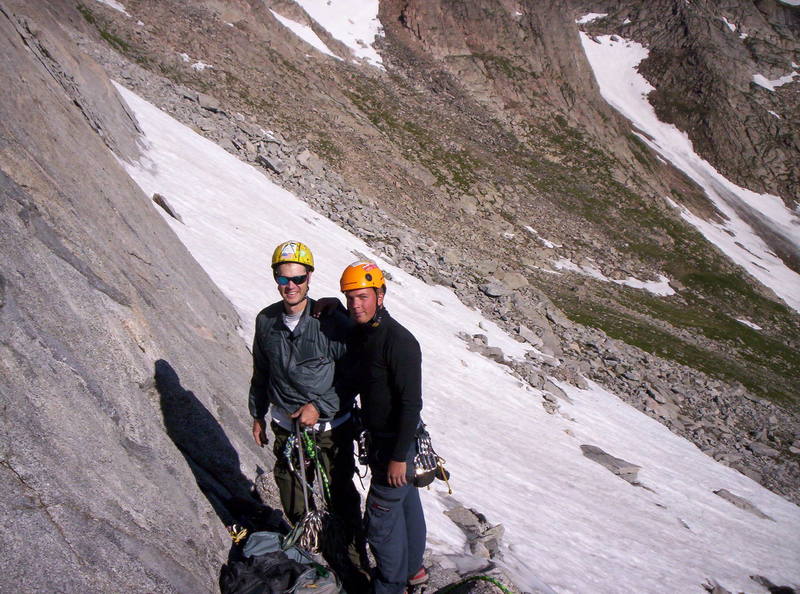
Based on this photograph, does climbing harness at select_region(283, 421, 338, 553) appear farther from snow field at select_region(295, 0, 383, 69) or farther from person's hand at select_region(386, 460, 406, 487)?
snow field at select_region(295, 0, 383, 69)

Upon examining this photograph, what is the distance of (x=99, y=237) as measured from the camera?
616 cm

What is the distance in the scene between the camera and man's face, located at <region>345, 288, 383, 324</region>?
445cm

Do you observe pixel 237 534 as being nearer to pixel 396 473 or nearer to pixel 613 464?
pixel 396 473

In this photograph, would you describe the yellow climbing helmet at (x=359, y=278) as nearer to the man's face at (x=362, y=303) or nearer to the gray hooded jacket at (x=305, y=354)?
the man's face at (x=362, y=303)

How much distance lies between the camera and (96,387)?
4453 mm

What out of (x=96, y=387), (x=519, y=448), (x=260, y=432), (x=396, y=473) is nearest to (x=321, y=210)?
(x=519, y=448)

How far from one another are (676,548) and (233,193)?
17452mm

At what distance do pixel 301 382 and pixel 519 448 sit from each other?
10731 mm

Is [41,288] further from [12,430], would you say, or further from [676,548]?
[676,548]

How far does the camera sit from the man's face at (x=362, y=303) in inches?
175

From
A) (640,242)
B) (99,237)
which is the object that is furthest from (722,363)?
(99,237)

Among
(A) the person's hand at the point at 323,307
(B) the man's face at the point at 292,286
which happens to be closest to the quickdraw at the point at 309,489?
(A) the person's hand at the point at 323,307

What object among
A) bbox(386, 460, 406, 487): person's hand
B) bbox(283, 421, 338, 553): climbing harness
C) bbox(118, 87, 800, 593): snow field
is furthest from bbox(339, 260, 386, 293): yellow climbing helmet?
bbox(118, 87, 800, 593): snow field

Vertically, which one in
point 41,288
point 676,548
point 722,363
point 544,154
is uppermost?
point 544,154
